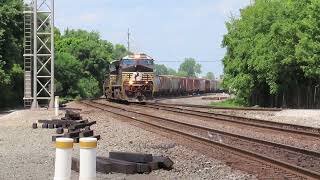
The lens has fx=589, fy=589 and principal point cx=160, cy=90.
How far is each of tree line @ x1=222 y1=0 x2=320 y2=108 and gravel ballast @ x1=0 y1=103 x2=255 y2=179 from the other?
1802 centimetres

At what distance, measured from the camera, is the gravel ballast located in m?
10.9

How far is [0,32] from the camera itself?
4019 cm

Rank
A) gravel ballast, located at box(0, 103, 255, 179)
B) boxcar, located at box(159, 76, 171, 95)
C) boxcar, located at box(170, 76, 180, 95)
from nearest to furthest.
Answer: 1. gravel ballast, located at box(0, 103, 255, 179)
2. boxcar, located at box(159, 76, 171, 95)
3. boxcar, located at box(170, 76, 180, 95)

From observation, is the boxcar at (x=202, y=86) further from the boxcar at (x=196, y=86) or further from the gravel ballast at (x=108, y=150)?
the gravel ballast at (x=108, y=150)

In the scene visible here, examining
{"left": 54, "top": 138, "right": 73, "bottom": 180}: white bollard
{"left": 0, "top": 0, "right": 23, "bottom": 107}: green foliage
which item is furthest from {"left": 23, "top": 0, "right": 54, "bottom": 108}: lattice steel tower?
{"left": 54, "top": 138, "right": 73, "bottom": 180}: white bollard

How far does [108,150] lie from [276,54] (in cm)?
2787

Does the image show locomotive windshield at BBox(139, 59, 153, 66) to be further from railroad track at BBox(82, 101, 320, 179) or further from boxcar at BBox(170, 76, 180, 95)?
boxcar at BBox(170, 76, 180, 95)

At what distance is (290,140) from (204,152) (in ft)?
13.4

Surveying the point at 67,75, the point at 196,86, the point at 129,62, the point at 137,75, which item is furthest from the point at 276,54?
the point at 196,86

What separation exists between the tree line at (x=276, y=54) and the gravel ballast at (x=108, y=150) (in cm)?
1802

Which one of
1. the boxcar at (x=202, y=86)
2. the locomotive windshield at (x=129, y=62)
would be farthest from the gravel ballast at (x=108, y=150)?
the boxcar at (x=202, y=86)

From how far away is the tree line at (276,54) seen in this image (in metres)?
37.2

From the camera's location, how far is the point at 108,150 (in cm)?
1516

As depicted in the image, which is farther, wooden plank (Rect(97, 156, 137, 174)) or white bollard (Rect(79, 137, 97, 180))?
wooden plank (Rect(97, 156, 137, 174))
